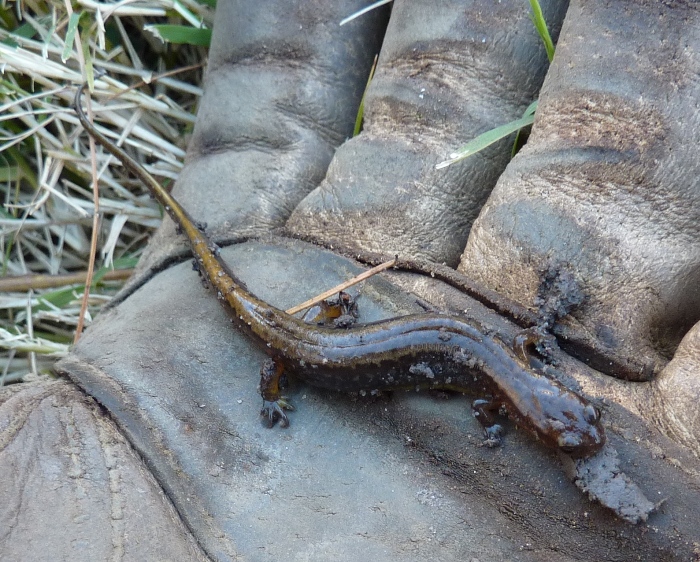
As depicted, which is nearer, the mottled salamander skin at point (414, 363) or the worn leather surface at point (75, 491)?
the worn leather surface at point (75, 491)

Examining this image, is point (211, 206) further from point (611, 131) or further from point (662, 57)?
point (662, 57)

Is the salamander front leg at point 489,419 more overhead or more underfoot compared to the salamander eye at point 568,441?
more underfoot

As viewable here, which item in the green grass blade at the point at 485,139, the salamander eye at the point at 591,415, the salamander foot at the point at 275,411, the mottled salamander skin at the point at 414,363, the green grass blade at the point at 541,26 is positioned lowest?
the salamander foot at the point at 275,411

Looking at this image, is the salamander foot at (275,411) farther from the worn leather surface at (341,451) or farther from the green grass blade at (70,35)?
the green grass blade at (70,35)

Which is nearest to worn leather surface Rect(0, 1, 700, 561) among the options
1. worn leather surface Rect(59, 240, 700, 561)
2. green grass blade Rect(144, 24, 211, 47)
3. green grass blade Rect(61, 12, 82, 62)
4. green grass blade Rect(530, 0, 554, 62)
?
worn leather surface Rect(59, 240, 700, 561)

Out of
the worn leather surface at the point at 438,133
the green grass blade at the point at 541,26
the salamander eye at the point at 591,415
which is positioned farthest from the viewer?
the worn leather surface at the point at 438,133

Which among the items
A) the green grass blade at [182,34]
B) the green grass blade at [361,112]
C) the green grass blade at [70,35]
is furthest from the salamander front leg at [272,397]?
the green grass blade at [182,34]
